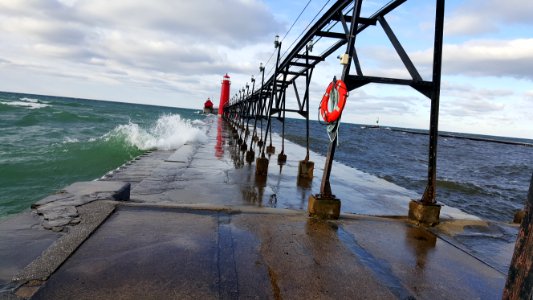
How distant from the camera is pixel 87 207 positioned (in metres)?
4.60

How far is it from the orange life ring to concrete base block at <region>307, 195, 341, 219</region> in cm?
121

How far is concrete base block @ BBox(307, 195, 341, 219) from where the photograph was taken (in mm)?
5316

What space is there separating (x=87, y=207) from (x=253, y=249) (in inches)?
91.2

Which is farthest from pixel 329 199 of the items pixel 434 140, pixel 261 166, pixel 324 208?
pixel 261 166

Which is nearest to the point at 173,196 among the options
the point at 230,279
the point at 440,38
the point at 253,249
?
the point at 253,249

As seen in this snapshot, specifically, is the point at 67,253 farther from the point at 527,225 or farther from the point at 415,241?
the point at 415,241

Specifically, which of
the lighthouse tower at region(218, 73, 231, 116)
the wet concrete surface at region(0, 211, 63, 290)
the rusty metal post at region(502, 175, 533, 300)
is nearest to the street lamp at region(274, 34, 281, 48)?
the wet concrete surface at region(0, 211, 63, 290)

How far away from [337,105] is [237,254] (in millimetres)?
2663

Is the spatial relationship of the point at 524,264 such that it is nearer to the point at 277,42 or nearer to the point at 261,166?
the point at 261,166

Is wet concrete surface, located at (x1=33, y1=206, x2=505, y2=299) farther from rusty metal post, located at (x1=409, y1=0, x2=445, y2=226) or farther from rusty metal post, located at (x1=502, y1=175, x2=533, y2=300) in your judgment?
rusty metal post, located at (x1=502, y1=175, x2=533, y2=300)

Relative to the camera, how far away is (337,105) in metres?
5.20

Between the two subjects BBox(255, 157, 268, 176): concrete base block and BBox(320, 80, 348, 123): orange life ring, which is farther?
BBox(255, 157, 268, 176): concrete base block

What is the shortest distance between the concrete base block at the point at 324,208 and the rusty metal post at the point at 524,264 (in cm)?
355

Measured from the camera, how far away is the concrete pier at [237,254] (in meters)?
2.89
